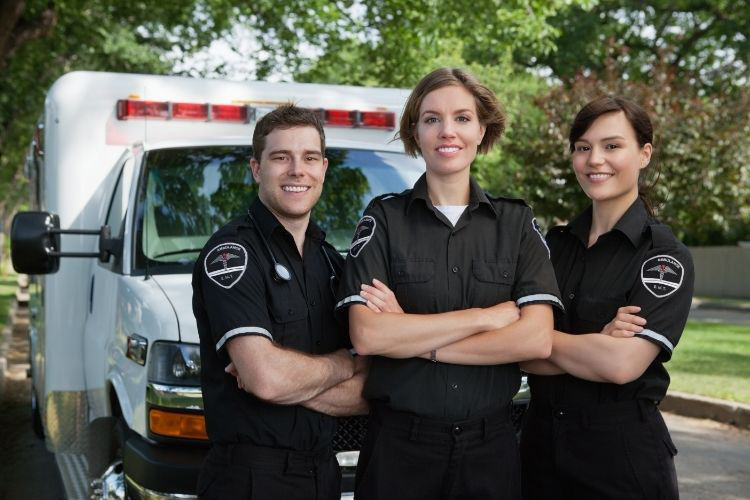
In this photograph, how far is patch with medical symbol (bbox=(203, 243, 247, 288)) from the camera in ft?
10.0

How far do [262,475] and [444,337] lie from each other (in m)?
0.70

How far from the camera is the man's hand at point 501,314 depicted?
307 centimetres

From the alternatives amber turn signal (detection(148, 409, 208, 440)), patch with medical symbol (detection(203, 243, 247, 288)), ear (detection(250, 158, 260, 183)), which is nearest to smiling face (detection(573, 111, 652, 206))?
ear (detection(250, 158, 260, 183))

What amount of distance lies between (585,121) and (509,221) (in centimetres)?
48

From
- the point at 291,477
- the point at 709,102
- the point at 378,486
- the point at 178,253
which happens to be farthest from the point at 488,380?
the point at 709,102

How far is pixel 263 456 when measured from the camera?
307 centimetres

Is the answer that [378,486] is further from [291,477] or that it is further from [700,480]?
[700,480]

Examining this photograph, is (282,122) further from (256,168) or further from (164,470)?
(164,470)

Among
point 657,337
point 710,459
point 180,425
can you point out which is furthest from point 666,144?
point 657,337

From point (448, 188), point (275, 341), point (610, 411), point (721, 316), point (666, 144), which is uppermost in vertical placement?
point (666, 144)

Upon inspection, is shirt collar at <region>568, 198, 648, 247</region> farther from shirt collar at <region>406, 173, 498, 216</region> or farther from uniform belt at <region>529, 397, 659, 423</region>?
uniform belt at <region>529, 397, 659, 423</region>

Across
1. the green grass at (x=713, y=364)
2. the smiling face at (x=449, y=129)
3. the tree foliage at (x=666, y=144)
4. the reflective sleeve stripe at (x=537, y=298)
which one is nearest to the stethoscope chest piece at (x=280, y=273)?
the smiling face at (x=449, y=129)

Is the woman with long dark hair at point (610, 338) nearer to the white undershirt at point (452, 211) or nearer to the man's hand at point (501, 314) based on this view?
the man's hand at point (501, 314)

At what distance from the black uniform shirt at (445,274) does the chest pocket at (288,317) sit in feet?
0.47
